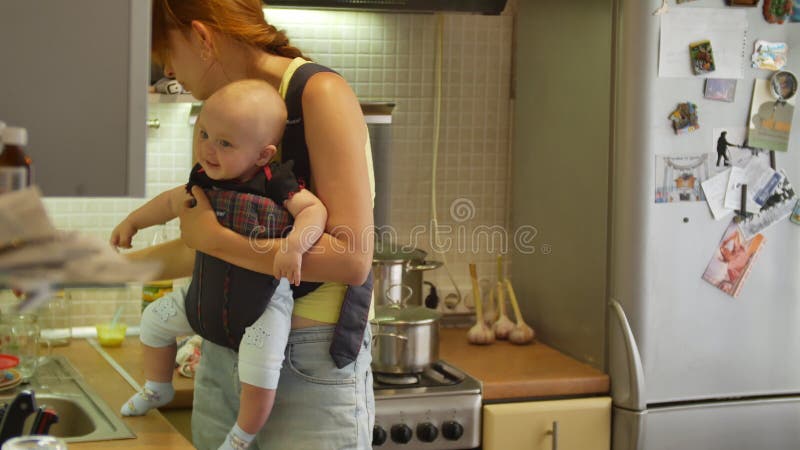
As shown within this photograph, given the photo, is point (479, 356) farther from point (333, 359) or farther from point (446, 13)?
point (333, 359)

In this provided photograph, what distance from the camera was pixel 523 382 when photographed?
8.40 ft

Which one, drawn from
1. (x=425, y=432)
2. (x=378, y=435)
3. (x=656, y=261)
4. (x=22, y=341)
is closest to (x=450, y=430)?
(x=425, y=432)

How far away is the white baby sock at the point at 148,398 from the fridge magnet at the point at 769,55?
5.55 ft

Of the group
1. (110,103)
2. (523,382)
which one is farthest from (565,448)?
(110,103)

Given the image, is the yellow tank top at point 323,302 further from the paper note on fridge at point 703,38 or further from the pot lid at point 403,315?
the paper note on fridge at point 703,38

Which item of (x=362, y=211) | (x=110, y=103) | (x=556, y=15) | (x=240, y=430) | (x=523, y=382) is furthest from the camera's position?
(x=556, y=15)

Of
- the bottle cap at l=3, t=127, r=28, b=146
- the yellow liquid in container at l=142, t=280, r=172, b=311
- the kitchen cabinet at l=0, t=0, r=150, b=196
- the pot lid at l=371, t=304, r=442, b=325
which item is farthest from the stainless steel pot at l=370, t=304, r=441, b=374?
the bottle cap at l=3, t=127, r=28, b=146

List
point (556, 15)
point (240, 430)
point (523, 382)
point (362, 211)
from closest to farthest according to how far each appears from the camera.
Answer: point (362, 211) < point (240, 430) < point (523, 382) < point (556, 15)

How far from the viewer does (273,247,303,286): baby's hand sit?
1570 mm

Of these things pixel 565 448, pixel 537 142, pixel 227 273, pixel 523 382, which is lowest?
pixel 565 448

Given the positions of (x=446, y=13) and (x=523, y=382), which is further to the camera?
(x=446, y=13)

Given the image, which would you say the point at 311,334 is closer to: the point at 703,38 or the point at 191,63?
the point at 191,63

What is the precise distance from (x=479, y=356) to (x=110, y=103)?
2.05m

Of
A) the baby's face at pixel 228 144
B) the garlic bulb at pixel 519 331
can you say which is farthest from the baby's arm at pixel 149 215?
the garlic bulb at pixel 519 331
